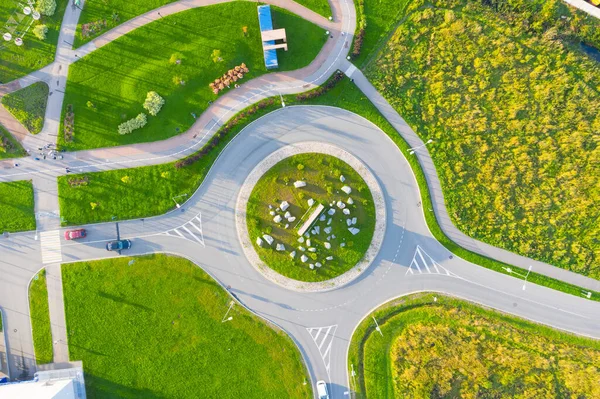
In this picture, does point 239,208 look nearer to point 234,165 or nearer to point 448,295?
point 234,165

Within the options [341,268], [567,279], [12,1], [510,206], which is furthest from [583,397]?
[12,1]

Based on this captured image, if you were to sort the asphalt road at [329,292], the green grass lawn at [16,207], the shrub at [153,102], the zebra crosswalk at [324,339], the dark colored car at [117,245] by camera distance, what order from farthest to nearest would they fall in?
the zebra crosswalk at [324,339] → the asphalt road at [329,292] → the green grass lawn at [16,207] → the shrub at [153,102] → the dark colored car at [117,245]

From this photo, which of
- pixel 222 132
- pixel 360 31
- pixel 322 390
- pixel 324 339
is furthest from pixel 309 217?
pixel 360 31

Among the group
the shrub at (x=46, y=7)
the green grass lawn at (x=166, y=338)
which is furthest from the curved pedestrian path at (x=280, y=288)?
the green grass lawn at (x=166, y=338)

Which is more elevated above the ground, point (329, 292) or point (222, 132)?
point (222, 132)

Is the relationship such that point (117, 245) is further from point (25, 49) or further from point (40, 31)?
point (40, 31)

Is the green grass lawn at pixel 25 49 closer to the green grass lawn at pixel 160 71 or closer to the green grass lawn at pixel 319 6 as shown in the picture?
the green grass lawn at pixel 160 71
